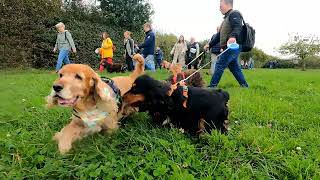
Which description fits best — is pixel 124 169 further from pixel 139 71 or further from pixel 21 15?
pixel 21 15

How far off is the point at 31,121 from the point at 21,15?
16.9 m

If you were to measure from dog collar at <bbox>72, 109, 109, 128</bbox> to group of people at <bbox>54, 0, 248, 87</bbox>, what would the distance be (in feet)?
11.7

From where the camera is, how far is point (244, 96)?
6855 mm

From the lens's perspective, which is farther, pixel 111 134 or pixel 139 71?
pixel 139 71

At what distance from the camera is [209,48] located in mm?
8422

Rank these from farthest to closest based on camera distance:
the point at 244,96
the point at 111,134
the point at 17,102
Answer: the point at 244,96, the point at 17,102, the point at 111,134

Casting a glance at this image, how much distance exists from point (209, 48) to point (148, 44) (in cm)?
508

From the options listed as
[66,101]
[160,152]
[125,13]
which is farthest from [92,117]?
[125,13]

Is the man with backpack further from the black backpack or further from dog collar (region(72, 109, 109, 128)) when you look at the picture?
dog collar (region(72, 109, 109, 128))

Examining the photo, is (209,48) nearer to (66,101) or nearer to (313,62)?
(66,101)

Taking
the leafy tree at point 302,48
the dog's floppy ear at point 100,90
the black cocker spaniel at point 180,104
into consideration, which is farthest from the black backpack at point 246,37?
the leafy tree at point 302,48

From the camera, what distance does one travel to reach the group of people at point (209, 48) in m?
7.26

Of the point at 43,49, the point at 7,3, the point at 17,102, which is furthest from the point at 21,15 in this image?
the point at 17,102

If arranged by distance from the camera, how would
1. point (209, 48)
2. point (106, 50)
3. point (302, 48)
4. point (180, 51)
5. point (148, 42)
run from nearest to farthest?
point (209, 48)
point (148, 42)
point (180, 51)
point (106, 50)
point (302, 48)
